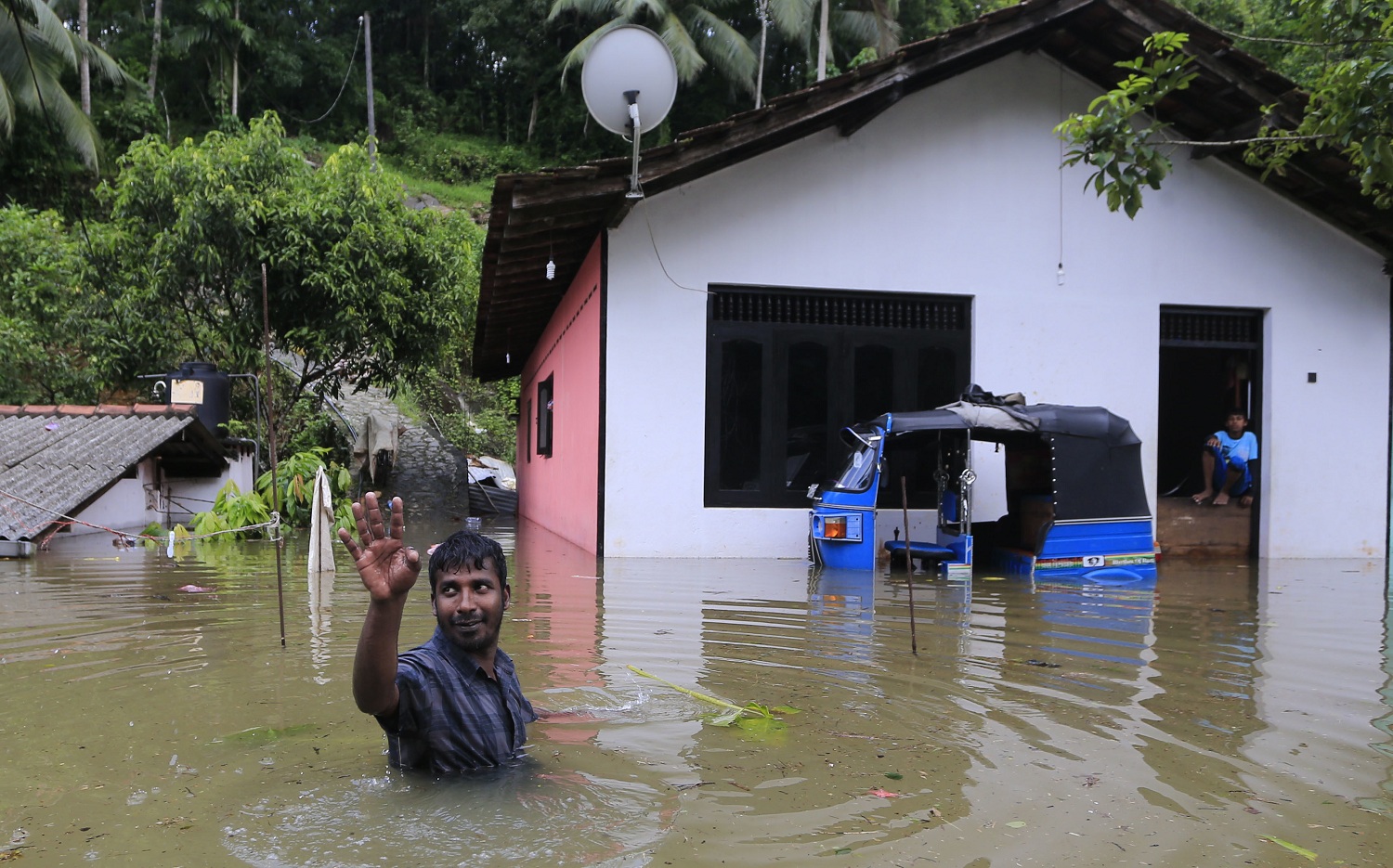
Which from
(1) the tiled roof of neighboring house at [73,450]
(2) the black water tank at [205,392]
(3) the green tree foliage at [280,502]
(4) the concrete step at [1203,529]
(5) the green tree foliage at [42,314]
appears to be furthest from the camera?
(5) the green tree foliage at [42,314]

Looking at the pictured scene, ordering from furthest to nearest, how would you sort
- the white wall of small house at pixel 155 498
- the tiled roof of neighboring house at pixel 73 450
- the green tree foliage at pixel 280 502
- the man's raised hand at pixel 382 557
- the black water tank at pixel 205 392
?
the black water tank at pixel 205 392 → the green tree foliage at pixel 280 502 → the white wall of small house at pixel 155 498 → the tiled roof of neighboring house at pixel 73 450 → the man's raised hand at pixel 382 557

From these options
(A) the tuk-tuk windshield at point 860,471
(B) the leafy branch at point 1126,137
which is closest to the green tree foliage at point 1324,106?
(B) the leafy branch at point 1126,137

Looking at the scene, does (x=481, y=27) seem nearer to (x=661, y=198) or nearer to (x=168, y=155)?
(x=168, y=155)

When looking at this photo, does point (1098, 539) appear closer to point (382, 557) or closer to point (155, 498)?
point (382, 557)

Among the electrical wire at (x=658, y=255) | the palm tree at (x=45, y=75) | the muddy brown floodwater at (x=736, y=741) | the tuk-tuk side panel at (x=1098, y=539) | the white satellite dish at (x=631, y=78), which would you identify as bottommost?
the muddy brown floodwater at (x=736, y=741)

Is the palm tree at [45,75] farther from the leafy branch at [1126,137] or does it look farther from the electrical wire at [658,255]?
the leafy branch at [1126,137]

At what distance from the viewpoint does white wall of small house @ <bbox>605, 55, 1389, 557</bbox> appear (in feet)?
37.4

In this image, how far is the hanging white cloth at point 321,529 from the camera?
27.3ft

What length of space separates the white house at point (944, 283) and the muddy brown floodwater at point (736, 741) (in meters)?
3.66

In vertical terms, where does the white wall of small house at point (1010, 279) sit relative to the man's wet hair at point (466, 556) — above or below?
above

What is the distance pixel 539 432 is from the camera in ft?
61.7

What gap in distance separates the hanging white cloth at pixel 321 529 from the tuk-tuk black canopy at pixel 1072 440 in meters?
4.82

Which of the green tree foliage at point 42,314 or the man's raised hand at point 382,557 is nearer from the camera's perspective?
the man's raised hand at point 382,557

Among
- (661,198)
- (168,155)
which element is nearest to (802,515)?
(661,198)
